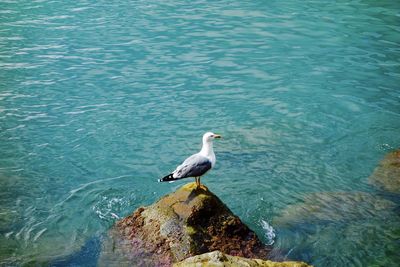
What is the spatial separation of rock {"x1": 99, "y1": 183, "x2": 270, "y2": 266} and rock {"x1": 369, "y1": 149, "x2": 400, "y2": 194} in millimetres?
4233

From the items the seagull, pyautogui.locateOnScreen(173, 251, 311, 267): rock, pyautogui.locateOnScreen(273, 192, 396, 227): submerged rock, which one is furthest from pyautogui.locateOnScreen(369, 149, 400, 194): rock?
pyautogui.locateOnScreen(173, 251, 311, 267): rock

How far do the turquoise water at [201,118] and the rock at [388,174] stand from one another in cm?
30

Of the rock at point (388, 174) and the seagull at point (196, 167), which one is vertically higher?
the seagull at point (196, 167)

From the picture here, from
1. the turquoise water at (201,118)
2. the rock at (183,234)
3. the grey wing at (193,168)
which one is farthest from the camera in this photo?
the turquoise water at (201,118)

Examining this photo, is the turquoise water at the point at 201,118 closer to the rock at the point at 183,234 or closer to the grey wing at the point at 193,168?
the rock at the point at 183,234

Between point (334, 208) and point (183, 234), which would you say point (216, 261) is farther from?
point (334, 208)

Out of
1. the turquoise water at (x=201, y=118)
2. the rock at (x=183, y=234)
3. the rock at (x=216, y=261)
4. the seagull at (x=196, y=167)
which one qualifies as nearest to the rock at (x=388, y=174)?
the turquoise water at (x=201, y=118)

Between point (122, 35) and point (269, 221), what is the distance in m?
→ 15.8

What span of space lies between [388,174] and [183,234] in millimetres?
6243

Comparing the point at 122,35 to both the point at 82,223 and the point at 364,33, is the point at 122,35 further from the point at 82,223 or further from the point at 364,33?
the point at 82,223

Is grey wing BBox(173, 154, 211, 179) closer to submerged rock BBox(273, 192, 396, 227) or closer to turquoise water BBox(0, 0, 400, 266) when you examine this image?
turquoise water BBox(0, 0, 400, 266)

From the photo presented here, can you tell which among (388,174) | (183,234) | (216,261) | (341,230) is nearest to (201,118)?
(388,174)

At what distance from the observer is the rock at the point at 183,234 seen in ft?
27.7

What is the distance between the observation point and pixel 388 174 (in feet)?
40.3
